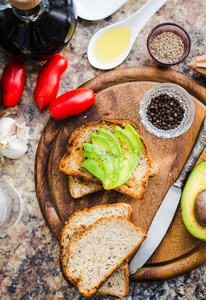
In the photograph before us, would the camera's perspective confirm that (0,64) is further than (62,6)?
Yes

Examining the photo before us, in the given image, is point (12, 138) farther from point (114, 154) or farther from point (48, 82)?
point (114, 154)

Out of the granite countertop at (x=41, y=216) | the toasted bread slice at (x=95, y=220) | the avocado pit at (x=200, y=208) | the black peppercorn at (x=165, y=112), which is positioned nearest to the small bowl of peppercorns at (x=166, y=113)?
the black peppercorn at (x=165, y=112)

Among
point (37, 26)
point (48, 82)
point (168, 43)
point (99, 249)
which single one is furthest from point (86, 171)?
point (168, 43)

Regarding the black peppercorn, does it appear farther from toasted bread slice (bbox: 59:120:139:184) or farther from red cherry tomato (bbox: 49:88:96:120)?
red cherry tomato (bbox: 49:88:96:120)

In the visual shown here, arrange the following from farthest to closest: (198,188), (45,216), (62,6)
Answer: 1. (45,216)
2. (198,188)
3. (62,6)

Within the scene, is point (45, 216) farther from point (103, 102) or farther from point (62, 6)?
point (62, 6)

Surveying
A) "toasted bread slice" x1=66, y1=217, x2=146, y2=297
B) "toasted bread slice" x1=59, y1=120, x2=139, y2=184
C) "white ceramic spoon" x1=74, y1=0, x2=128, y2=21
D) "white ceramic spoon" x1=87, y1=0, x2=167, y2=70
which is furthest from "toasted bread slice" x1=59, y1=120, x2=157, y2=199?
"white ceramic spoon" x1=74, y1=0, x2=128, y2=21

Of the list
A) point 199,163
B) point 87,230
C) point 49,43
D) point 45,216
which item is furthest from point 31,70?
point 199,163
